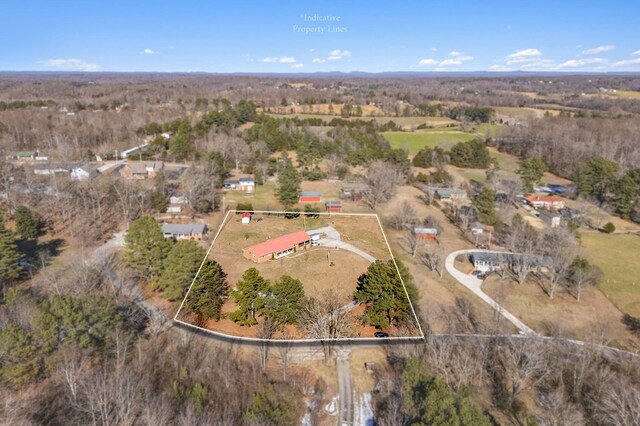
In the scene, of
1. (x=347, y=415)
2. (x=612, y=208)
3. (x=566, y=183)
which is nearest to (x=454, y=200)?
(x=612, y=208)

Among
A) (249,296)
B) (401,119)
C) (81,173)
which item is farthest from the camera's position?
(401,119)

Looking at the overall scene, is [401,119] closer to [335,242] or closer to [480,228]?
[480,228]

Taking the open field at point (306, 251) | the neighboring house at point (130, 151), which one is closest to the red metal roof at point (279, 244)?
the open field at point (306, 251)

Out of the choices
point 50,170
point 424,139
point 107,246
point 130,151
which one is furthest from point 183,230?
point 424,139

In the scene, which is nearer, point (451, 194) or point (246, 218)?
point (246, 218)

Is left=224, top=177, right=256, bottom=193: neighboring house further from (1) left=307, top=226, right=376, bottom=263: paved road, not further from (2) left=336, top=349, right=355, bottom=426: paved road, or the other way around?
(1) left=307, top=226, right=376, bottom=263: paved road

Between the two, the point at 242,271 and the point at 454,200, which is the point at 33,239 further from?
the point at 454,200

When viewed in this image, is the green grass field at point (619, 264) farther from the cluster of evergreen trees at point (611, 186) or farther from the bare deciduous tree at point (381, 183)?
the bare deciduous tree at point (381, 183)
